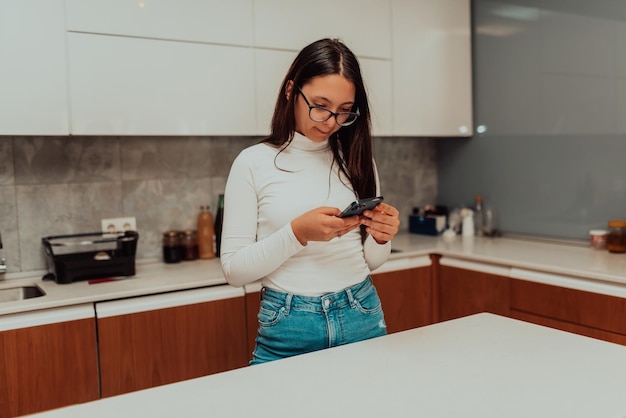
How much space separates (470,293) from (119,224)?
158 centimetres

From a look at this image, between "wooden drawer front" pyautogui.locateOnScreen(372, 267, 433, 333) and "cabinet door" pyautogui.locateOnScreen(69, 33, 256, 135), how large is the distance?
91 centimetres

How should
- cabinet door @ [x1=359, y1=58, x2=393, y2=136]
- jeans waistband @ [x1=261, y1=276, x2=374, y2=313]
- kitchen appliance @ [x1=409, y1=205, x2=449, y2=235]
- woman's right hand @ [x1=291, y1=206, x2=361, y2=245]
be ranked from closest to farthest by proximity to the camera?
woman's right hand @ [x1=291, y1=206, x2=361, y2=245]
jeans waistband @ [x1=261, y1=276, x2=374, y2=313]
cabinet door @ [x1=359, y1=58, x2=393, y2=136]
kitchen appliance @ [x1=409, y1=205, x2=449, y2=235]

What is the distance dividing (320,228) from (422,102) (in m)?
1.89

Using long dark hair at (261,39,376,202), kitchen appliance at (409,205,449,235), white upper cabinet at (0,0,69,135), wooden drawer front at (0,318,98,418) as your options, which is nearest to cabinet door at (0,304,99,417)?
wooden drawer front at (0,318,98,418)

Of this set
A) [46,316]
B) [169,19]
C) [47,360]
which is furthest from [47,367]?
[169,19]

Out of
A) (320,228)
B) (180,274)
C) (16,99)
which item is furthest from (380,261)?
(16,99)

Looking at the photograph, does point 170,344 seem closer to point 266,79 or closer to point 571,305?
point 266,79

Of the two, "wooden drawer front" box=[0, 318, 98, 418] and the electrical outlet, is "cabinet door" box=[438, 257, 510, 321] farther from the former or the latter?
"wooden drawer front" box=[0, 318, 98, 418]

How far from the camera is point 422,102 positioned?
303cm

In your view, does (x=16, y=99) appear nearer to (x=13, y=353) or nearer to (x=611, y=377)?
(x=13, y=353)

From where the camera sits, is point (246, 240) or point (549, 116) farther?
point (549, 116)

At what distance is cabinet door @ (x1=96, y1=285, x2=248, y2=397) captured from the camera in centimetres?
203

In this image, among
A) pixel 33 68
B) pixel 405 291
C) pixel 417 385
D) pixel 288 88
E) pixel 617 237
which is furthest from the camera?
pixel 405 291

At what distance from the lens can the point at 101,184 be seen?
2551 millimetres
